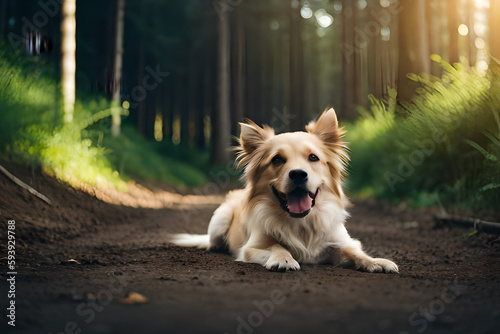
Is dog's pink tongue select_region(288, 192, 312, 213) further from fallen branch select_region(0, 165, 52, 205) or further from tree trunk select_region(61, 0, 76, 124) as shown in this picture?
tree trunk select_region(61, 0, 76, 124)

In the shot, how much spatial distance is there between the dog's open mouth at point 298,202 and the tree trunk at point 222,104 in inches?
709

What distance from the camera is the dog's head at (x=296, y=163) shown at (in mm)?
3996

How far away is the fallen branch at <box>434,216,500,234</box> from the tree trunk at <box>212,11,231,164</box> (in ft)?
52.2

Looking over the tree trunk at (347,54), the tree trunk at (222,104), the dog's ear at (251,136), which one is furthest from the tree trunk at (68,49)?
the tree trunk at (347,54)

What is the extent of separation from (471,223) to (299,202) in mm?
3148

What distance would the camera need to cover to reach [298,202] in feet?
13.4

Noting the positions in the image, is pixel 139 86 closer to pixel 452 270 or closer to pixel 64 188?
pixel 64 188

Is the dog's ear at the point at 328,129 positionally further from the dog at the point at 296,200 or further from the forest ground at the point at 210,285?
the forest ground at the point at 210,285

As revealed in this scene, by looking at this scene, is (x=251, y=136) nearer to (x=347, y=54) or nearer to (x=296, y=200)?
(x=296, y=200)

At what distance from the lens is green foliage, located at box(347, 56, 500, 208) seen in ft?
17.5

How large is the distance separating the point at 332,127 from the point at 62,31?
663cm

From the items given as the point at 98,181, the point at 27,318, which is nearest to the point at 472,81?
the point at 27,318

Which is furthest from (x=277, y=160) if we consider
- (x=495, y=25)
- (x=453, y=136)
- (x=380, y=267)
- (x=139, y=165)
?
(x=139, y=165)

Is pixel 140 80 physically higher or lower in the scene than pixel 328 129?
higher
